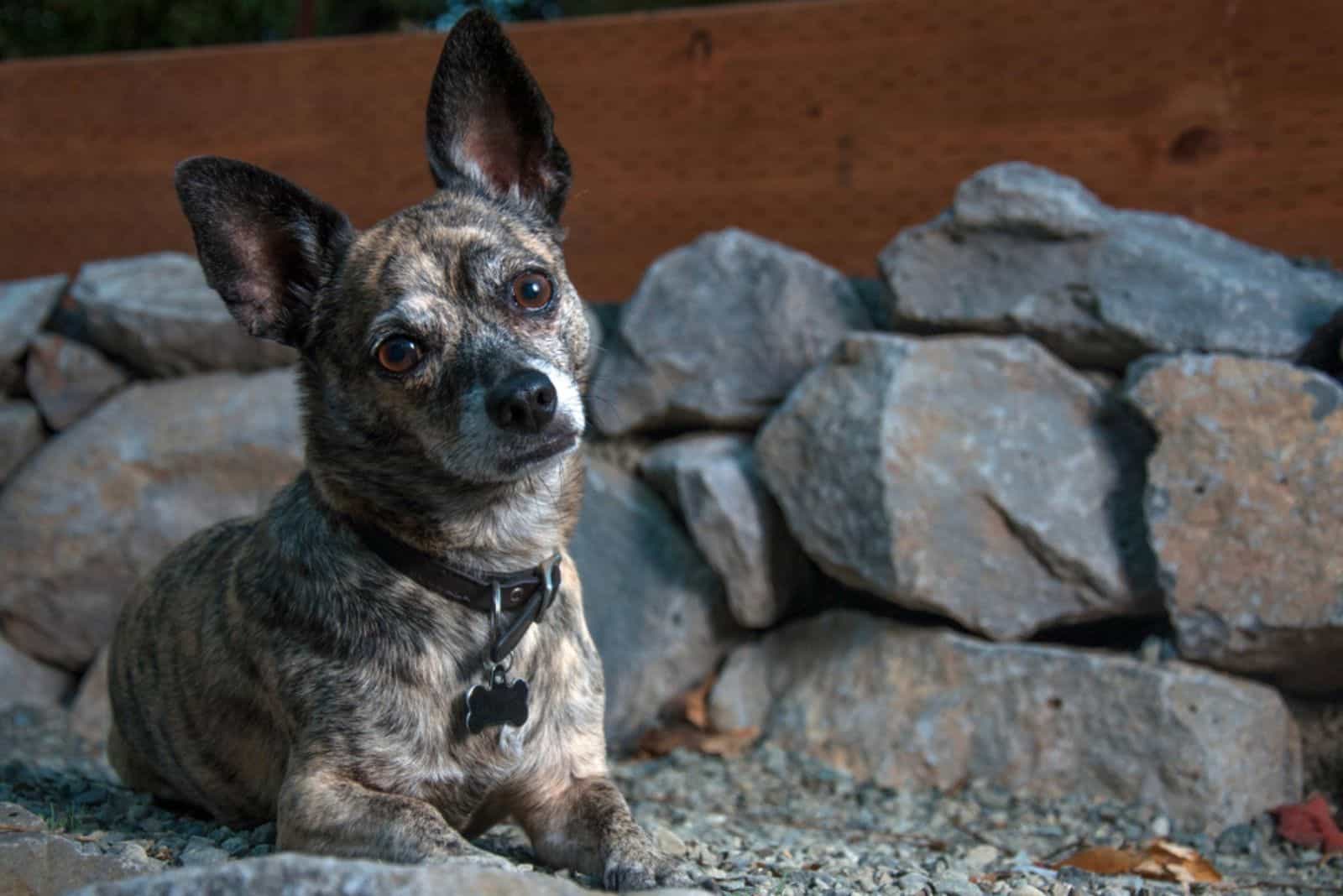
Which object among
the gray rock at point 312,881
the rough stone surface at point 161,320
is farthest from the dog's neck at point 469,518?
the rough stone surface at point 161,320

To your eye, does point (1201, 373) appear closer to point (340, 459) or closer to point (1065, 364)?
point (1065, 364)

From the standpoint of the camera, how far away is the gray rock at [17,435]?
5.45 m

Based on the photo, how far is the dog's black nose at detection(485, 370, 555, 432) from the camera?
2.63m

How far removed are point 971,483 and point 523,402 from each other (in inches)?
83.2

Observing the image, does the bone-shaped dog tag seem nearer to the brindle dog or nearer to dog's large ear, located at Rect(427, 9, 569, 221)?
the brindle dog

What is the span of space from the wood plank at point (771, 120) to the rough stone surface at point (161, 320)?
0.75 feet

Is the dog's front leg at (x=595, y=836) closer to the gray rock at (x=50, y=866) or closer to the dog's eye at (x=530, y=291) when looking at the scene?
the gray rock at (x=50, y=866)

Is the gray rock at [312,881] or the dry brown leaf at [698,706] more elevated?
the gray rock at [312,881]

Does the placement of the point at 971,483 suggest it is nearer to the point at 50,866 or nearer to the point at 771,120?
the point at 771,120

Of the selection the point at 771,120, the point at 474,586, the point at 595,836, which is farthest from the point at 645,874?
Result: the point at 771,120

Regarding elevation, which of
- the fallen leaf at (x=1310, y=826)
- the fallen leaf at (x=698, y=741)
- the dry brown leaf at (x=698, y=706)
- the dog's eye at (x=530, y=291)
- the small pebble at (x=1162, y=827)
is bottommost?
the fallen leaf at (x=698, y=741)

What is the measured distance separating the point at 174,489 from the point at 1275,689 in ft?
13.6

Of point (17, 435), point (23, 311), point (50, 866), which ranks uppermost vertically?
point (23, 311)

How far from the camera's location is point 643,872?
2580 millimetres
